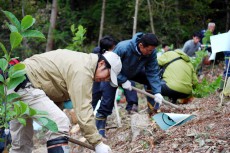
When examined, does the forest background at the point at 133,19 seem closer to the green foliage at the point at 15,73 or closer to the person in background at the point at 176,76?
the person in background at the point at 176,76

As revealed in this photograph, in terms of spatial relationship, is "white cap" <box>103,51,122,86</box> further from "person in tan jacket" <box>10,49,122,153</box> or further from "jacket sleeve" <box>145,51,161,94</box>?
"jacket sleeve" <box>145,51,161,94</box>

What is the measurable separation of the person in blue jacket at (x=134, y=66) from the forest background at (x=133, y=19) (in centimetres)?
1048

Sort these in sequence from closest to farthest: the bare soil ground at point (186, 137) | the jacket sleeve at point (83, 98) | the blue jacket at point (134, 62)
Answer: the jacket sleeve at point (83, 98), the bare soil ground at point (186, 137), the blue jacket at point (134, 62)

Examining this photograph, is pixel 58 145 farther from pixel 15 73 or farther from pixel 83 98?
pixel 15 73

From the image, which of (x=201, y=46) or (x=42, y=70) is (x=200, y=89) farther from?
(x=42, y=70)

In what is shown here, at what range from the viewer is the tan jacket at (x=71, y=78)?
149 inches

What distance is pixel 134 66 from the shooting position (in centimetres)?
615

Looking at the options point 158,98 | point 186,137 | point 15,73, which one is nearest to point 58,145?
point 15,73

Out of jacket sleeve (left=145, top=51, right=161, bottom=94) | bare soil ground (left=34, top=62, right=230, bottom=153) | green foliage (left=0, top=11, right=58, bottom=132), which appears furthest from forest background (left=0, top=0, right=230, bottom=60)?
green foliage (left=0, top=11, right=58, bottom=132)

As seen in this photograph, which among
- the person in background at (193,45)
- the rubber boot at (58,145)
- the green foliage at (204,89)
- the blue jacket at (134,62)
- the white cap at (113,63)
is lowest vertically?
the green foliage at (204,89)

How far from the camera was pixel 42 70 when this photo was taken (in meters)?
4.07

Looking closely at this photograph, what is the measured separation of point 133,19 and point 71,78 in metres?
15.3

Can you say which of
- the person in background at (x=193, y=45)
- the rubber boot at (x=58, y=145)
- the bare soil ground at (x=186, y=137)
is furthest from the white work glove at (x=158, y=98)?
Result: the person in background at (x=193, y=45)

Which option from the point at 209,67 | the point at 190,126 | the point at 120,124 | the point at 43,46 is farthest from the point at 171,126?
the point at 43,46
